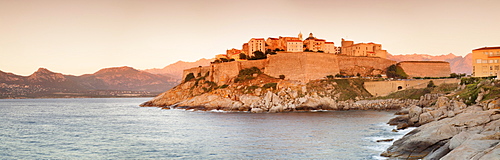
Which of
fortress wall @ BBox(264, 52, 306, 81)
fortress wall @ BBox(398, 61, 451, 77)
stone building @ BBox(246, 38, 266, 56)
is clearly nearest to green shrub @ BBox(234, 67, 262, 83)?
fortress wall @ BBox(264, 52, 306, 81)

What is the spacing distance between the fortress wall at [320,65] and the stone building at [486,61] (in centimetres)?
2405

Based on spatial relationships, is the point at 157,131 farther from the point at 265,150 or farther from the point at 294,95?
the point at 294,95

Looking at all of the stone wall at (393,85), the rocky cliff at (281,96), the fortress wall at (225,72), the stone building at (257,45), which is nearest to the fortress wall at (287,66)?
the rocky cliff at (281,96)

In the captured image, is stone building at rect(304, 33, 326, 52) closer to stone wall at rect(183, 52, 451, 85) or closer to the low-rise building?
the low-rise building

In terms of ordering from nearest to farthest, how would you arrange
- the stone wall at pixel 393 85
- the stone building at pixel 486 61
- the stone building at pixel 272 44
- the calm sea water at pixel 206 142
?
the calm sea water at pixel 206 142 < the stone building at pixel 486 61 < the stone wall at pixel 393 85 < the stone building at pixel 272 44

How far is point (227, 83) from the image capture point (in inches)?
2694

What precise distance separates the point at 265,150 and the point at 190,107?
141 ft

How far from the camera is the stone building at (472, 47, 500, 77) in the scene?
4781 centimetres

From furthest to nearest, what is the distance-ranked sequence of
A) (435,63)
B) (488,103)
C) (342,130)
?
(435,63)
(342,130)
(488,103)

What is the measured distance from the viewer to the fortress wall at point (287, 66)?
66.0 m

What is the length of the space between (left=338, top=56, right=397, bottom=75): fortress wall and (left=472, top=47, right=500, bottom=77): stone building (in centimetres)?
2408

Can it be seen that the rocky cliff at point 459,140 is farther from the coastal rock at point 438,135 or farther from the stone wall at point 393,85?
the stone wall at point 393,85

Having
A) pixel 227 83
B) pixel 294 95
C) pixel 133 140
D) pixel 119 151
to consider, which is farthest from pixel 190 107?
pixel 119 151

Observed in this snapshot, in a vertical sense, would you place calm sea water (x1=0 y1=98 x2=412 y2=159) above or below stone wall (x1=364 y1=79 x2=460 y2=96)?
below
